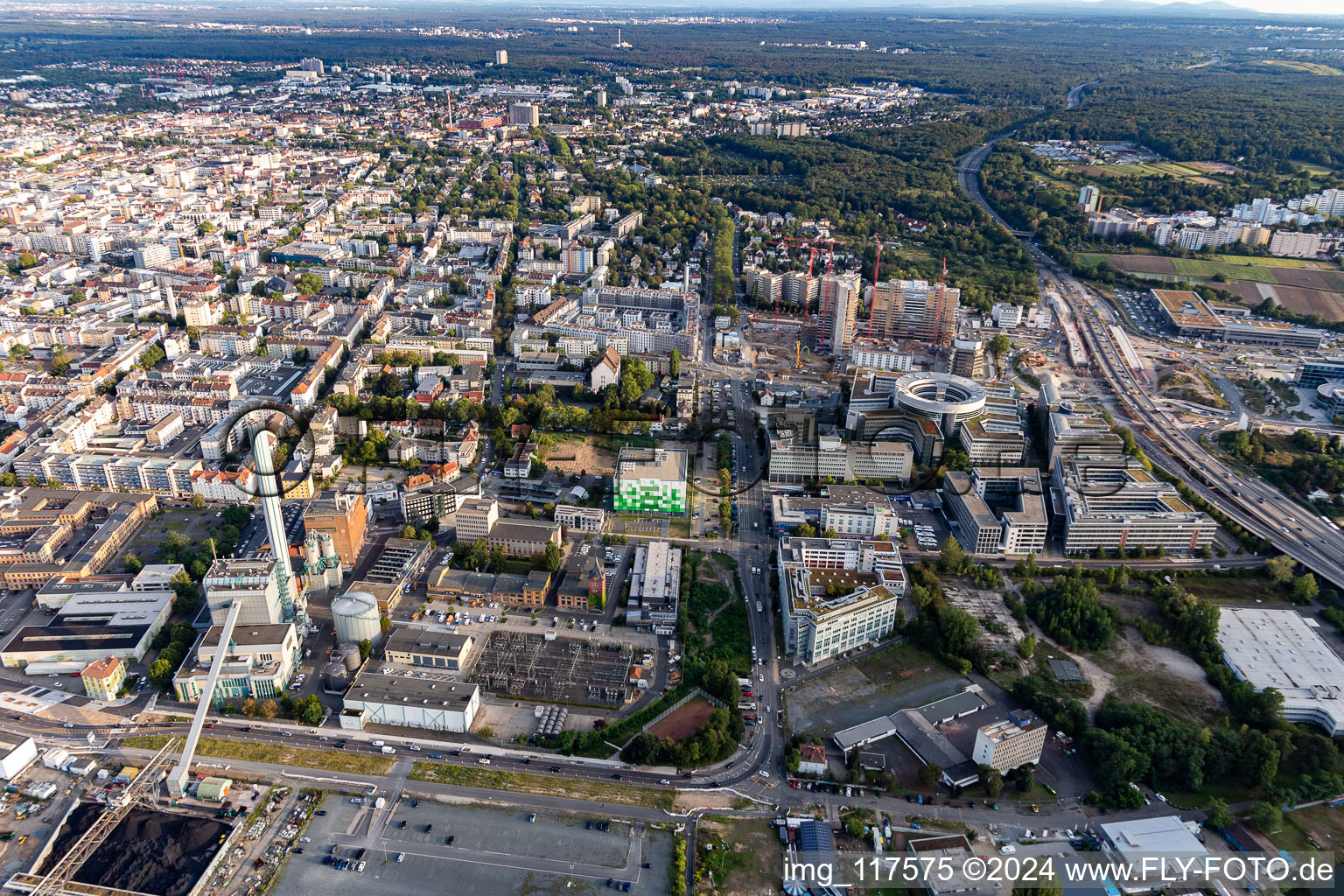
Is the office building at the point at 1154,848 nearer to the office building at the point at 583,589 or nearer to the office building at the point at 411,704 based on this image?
the office building at the point at 583,589

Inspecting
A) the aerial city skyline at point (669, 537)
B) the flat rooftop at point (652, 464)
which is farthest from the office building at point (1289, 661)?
the flat rooftop at point (652, 464)

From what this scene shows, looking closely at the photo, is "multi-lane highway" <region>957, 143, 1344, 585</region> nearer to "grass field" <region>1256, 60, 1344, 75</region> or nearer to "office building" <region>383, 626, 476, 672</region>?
"office building" <region>383, 626, 476, 672</region>

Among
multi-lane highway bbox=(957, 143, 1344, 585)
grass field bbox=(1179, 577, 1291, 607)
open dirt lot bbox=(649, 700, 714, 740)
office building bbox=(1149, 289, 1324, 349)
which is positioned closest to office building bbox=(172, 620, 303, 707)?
open dirt lot bbox=(649, 700, 714, 740)

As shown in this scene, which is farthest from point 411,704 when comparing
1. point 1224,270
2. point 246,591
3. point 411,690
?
point 1224,270

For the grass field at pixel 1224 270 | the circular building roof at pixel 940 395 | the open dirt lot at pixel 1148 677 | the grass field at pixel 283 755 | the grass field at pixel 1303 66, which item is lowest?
the open dirt lot at pixel 1148 677

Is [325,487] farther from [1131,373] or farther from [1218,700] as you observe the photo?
[1131,373]

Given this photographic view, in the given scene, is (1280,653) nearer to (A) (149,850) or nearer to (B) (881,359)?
(B) (881,359)

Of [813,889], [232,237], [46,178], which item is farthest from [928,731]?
[46,178]
